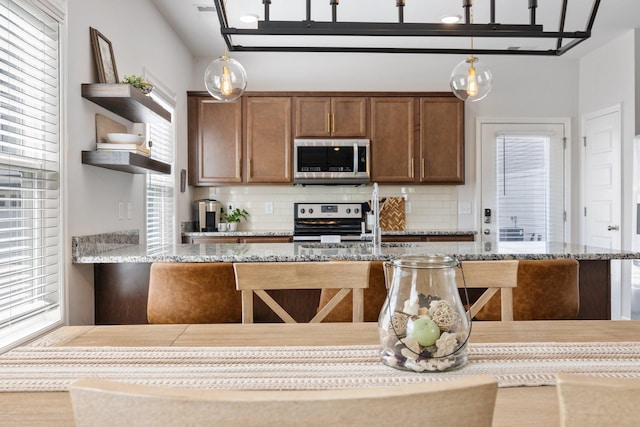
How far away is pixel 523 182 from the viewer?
5133mm

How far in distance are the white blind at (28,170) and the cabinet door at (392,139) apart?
2.95m

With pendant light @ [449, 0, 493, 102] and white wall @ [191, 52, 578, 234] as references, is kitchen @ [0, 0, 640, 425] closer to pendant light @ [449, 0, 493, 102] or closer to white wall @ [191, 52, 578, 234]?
white wall @ [191, 52, 578, 234]

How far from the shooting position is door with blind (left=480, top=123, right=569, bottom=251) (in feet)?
16.7

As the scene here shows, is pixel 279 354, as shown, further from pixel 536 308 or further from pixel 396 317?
pixel 536 308

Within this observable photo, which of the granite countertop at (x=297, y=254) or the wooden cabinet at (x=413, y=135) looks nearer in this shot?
the granite countertop at (x=297, y=254)

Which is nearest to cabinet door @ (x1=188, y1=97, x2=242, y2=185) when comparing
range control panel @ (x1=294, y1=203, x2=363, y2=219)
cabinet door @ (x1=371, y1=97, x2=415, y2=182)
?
range control panel @ (x1=294, y1=203, x2=363, y2=219)

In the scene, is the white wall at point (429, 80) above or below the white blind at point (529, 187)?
above

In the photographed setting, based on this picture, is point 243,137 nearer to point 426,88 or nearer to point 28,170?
point 426,88

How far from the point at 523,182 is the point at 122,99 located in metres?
4.07

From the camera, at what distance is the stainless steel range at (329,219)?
4.80m

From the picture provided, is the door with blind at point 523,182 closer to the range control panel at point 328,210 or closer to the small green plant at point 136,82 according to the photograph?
the range control panel at point 328,210

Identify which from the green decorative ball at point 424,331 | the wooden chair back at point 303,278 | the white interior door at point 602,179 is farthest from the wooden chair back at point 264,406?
the white interior door at point 602,179

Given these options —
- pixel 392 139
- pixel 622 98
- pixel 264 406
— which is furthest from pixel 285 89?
pixel 264 406

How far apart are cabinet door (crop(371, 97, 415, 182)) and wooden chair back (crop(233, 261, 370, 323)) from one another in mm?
3173
